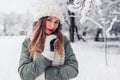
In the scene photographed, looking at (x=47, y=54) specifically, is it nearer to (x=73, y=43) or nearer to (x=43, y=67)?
(x=43, y=67)

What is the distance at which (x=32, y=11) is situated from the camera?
2.73 m

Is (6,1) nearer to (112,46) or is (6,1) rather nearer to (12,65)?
(12,65)

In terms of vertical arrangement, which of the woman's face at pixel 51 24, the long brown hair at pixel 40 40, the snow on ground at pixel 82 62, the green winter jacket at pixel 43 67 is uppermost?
the woman's face at pixel 51 24

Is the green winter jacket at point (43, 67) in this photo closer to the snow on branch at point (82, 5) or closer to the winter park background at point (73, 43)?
the winter park background at point (73, 43)

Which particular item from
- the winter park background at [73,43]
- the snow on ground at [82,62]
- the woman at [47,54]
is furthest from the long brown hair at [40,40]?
the snow on ground at [82,62]

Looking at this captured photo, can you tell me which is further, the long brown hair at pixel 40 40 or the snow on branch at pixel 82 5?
the snow on branch at pixel 82 5

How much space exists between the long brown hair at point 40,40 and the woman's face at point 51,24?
11 mm

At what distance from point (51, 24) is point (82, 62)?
1802mm

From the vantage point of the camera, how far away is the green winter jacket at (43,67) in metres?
1.13

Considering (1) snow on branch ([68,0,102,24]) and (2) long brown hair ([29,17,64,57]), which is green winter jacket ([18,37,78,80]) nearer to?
(2) long brown hair ([29,17,64,57])

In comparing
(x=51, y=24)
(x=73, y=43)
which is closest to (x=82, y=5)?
(x=73, y=43)

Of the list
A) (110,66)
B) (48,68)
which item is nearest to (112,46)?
(110,66)

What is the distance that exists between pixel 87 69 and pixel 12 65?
0.57 meters

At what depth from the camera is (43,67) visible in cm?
113
